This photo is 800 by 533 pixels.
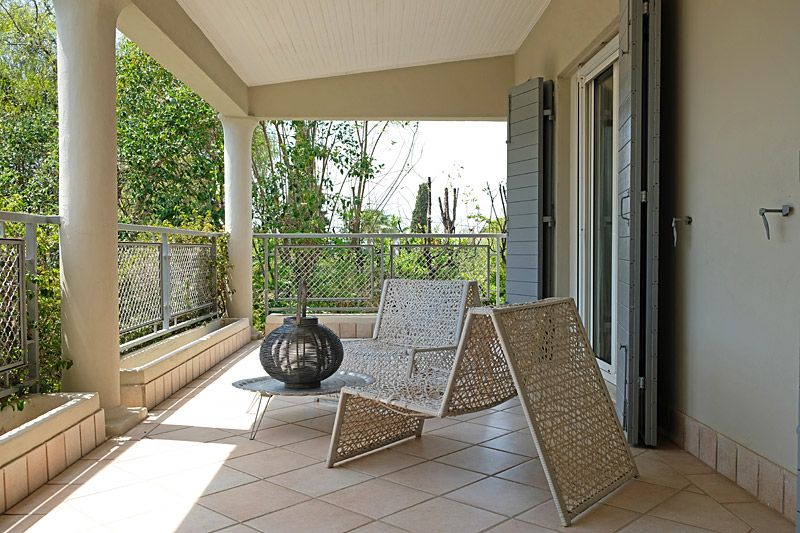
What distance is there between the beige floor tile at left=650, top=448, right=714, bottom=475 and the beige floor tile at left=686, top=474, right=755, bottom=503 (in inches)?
2.5

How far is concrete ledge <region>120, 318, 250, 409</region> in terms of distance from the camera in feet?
13.0

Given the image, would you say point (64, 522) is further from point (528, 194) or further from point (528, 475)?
point (528, 194)

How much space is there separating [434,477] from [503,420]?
43.1 inches

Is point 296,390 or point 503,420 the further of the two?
point 503,420

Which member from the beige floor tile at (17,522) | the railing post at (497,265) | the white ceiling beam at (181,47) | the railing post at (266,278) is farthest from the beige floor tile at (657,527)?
the railing post at (266,278)

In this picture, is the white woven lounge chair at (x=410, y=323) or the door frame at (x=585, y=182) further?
the door frame at (x=585, y=182)

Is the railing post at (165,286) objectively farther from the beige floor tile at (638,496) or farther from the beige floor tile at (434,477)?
the beige floor tile at (638,496)

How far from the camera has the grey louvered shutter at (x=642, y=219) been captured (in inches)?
126

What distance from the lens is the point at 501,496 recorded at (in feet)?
8.57

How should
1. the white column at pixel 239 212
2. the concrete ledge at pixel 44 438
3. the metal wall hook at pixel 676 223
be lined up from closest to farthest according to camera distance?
the concrete ledge at pixel 44 438, the metal wall hook at pixel 676 223, the white column at pixel 239 212

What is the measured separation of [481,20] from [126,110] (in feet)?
21.7

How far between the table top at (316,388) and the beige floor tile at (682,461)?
144cm

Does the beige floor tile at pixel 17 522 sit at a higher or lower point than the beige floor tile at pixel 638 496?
higher

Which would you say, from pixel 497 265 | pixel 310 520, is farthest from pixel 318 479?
pixel 497 265
